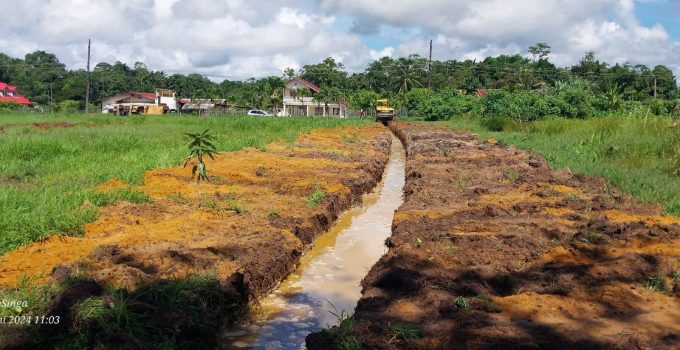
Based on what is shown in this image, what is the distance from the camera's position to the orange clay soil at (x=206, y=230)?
17.6 feet

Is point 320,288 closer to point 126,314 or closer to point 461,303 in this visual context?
point 461,303

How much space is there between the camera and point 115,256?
18.5ft

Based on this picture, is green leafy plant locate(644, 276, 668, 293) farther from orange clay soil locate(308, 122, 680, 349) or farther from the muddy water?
the muddy water

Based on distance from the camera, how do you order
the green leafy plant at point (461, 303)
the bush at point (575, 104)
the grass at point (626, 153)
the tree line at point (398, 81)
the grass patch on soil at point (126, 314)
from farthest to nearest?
the tree line at point (398, 81), the bush at point (575, 104), the grass at point (626, 153), the green leafy plant at point (461, 303), the grass patch on soil at point (126, 314)

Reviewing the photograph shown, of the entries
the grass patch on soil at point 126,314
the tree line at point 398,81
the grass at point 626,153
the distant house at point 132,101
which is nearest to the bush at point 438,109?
the tree line at point 398,81

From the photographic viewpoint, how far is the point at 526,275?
5.41m

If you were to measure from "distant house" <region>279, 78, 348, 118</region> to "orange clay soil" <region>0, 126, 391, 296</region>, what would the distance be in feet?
177

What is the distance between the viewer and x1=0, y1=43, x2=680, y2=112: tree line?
201ft

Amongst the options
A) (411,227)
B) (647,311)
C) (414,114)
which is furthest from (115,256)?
(414,114)

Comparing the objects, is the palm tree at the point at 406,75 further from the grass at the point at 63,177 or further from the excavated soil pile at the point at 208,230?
the excavated soil pile at the point at 208,230

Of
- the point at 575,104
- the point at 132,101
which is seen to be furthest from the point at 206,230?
the point at 132,101

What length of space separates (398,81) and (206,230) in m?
69.7

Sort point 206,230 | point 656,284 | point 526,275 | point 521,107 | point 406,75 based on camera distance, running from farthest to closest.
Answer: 1. point 406,75
2. point 521,107
3. point 206,230
4. point 526,275
5. point 656,284

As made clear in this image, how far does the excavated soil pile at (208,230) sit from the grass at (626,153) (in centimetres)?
561
